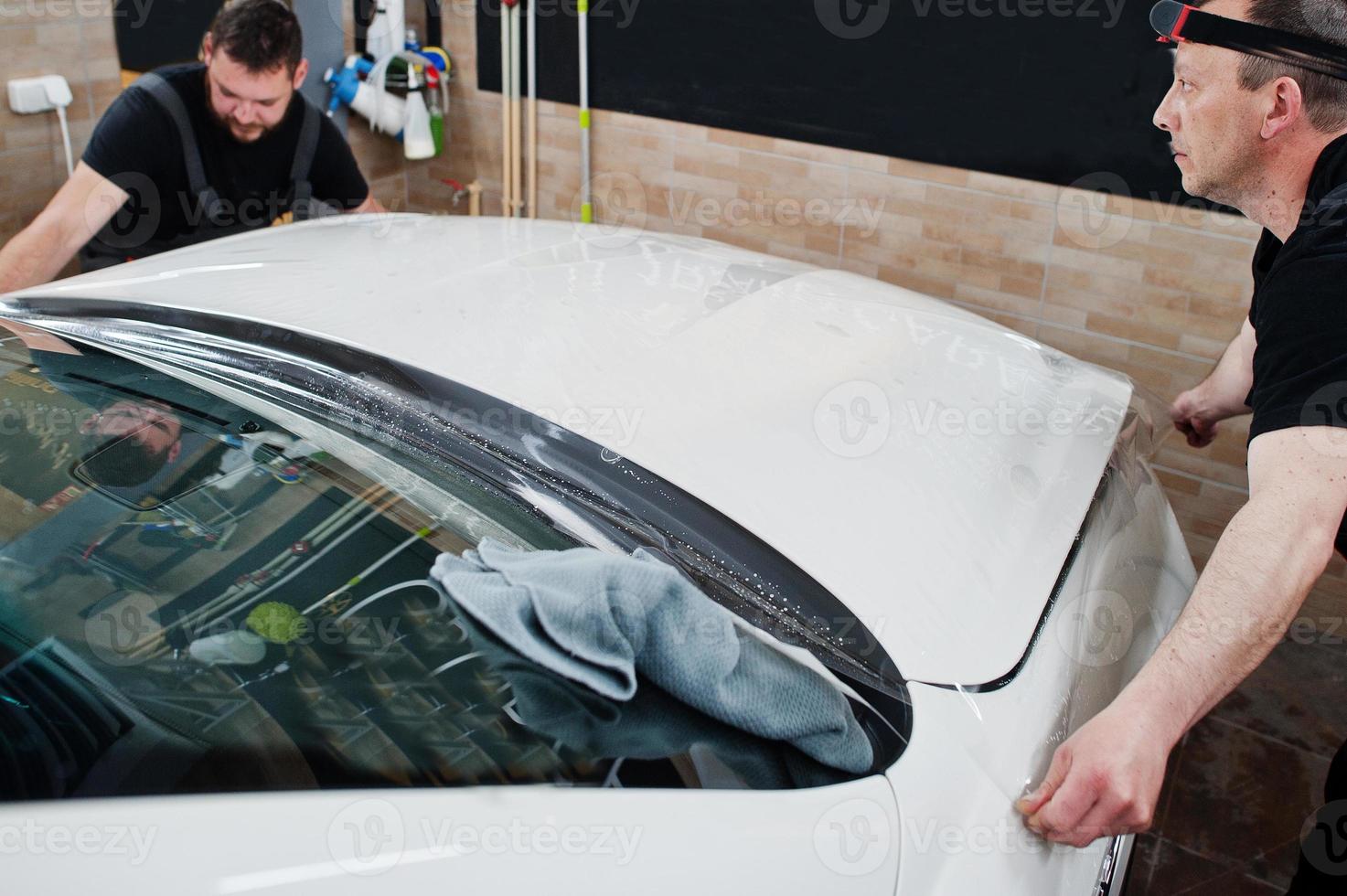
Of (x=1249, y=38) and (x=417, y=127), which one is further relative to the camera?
(x=417, y=127)

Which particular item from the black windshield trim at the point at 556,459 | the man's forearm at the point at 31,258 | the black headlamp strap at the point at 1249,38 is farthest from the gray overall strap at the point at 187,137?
the black headlamp strap at the point at 1249,38

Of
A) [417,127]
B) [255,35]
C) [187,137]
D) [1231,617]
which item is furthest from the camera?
[417,127]

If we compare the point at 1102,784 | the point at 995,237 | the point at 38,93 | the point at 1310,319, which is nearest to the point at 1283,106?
the point at 1310,319

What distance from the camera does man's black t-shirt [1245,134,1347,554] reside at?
119 centimetres

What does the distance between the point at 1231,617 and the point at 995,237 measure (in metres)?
1.88

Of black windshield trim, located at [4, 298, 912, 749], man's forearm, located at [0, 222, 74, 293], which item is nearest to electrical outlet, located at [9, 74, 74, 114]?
man's forearm, located at [0, 222, 74, 293]

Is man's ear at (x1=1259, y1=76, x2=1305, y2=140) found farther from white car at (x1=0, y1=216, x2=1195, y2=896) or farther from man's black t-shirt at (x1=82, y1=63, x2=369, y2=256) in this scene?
man's black t-shirt at (x1=82, y1=63, x2=369, y2=256)

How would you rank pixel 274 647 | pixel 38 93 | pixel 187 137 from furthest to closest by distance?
pixel 38 93 → pixel 187 137 → pixel 274 647

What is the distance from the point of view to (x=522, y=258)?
5.89 feet

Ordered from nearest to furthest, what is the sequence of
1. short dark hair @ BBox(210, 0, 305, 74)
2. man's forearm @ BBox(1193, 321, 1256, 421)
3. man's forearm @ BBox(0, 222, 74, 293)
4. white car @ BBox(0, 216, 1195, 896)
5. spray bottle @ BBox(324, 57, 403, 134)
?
white car @ BBox(0, 216, 1195, 896), man's forearm @ BBox(1193, 321, 1256, 421), man's forearm @ BBox(0, 222, 74, 293), short dark hair @ BBox(210, 0, 305, 74), spray bottle @ BBox(324, 57, 403, 134)

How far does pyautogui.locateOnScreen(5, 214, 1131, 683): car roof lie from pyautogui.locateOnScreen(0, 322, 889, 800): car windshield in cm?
20

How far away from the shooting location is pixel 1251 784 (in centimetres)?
212

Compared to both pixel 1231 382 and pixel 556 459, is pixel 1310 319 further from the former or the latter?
pixel 556 459

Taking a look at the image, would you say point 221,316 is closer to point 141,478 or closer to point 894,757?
point 141,478
